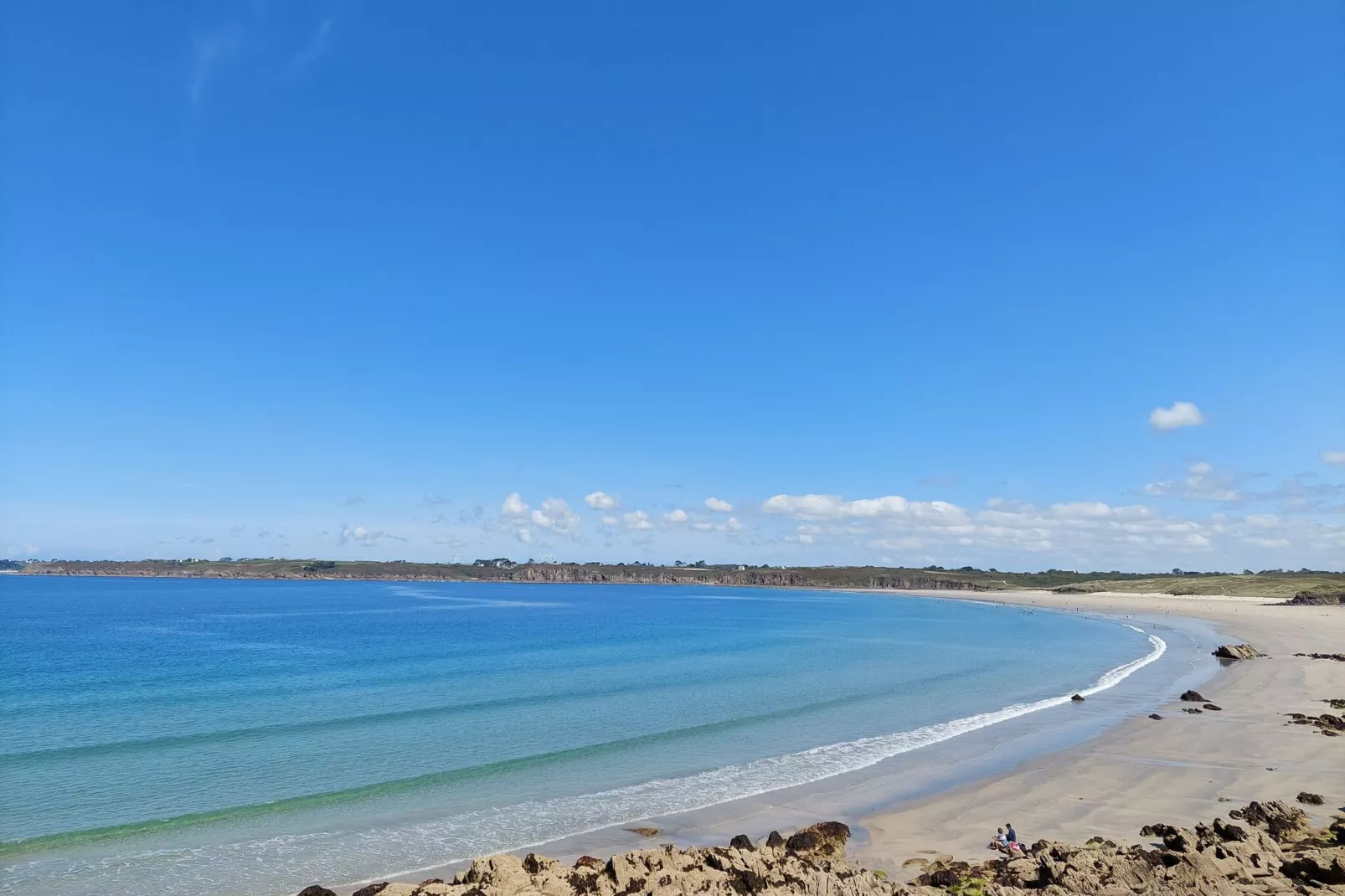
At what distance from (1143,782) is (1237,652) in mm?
36654

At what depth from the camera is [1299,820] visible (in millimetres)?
14656

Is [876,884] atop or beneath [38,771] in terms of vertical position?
atop

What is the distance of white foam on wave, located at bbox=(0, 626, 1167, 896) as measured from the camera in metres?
13.9

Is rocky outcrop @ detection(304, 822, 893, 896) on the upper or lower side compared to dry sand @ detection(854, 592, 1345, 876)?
upper

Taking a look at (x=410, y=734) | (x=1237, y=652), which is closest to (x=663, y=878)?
(x=410, y=734)

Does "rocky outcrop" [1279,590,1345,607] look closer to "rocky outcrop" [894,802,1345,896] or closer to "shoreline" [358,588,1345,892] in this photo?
"shoreline" [358,588,1345,892]

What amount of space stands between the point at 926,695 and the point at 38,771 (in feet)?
111

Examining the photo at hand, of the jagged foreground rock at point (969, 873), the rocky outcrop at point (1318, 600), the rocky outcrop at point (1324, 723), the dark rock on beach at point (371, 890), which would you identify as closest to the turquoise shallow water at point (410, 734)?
the dark rock on beach at point (371, 890)

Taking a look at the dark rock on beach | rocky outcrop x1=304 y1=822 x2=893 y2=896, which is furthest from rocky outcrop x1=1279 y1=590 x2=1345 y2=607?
the dark rock on beach

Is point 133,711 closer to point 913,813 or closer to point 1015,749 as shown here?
point 913,813

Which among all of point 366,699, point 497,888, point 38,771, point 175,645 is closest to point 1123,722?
point 497,888

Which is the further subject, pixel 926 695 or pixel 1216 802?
pixel 926 695

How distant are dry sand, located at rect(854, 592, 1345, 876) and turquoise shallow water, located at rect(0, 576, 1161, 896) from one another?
4.36 metres

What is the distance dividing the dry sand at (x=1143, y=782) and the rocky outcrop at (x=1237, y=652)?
14.1m
